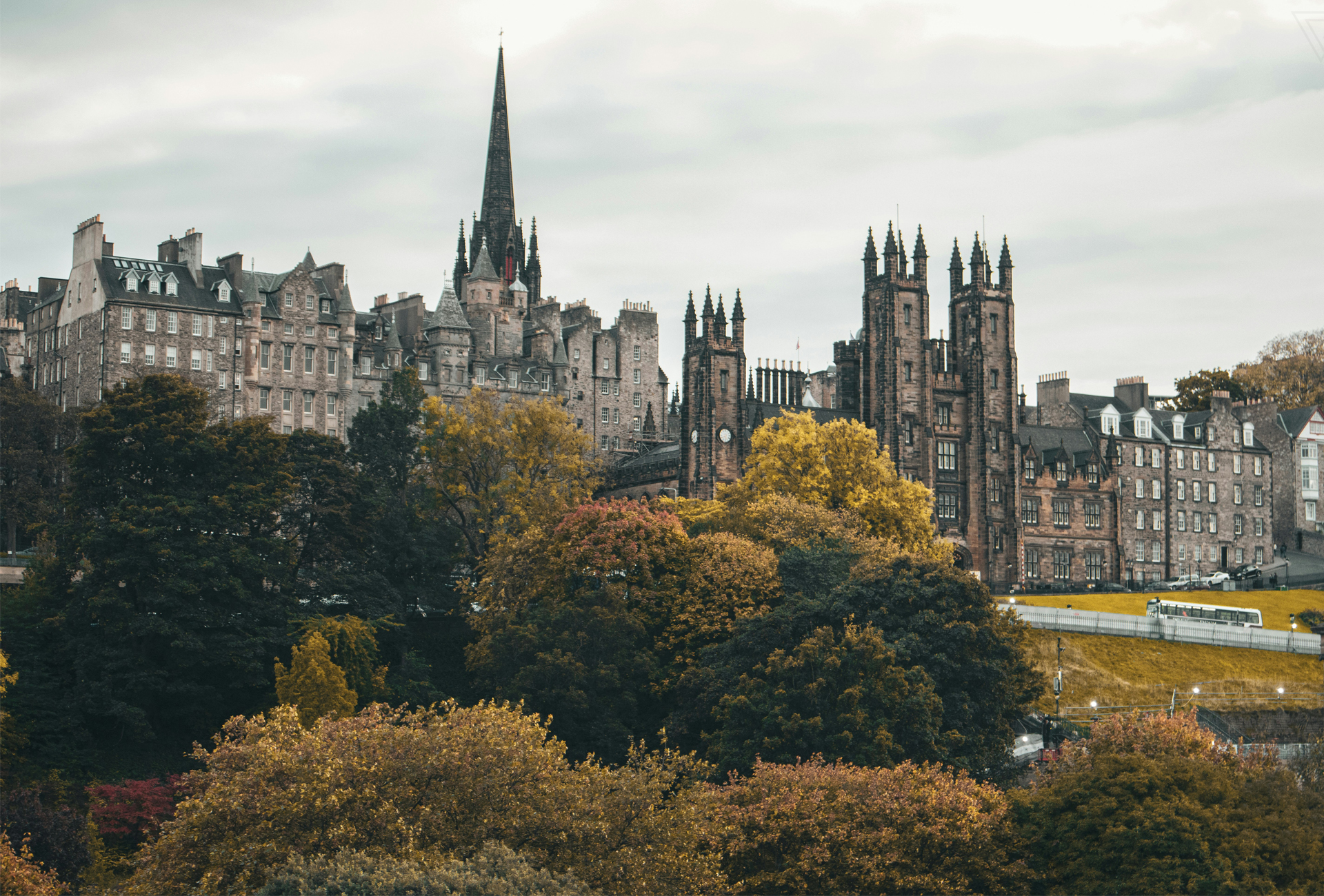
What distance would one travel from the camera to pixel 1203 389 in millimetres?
122625

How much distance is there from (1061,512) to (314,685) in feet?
198

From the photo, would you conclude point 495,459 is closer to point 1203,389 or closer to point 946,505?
point 946,505

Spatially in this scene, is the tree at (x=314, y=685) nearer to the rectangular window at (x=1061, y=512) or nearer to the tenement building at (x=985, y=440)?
the tenement building at (x=985, y=440)

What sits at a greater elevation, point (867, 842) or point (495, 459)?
point (495, 459)

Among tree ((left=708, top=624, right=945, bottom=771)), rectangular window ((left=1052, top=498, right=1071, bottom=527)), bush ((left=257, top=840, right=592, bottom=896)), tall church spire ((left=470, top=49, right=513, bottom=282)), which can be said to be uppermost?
tall church spire ((left=470, top=49, right=513, bottom=282))

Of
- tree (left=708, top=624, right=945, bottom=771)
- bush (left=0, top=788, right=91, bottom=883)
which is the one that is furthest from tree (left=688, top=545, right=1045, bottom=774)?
bush (left=0, top=788, right=91, bottom=883)

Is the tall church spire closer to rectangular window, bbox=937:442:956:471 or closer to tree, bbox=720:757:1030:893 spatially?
rectangular window, bbox=937:442:956:471

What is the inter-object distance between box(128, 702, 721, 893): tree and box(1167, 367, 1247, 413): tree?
93.4 meters

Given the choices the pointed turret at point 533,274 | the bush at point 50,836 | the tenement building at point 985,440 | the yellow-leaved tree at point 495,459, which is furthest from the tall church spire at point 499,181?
the bush at point 50,836

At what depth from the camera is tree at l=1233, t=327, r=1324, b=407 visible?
395 ft

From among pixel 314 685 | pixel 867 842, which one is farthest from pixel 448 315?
pixel 867 842

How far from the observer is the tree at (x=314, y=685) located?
53.1 metres

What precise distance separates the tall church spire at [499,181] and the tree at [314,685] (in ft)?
256

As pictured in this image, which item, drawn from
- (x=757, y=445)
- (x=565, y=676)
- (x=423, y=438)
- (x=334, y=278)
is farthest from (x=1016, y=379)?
(x=565, y=676)
